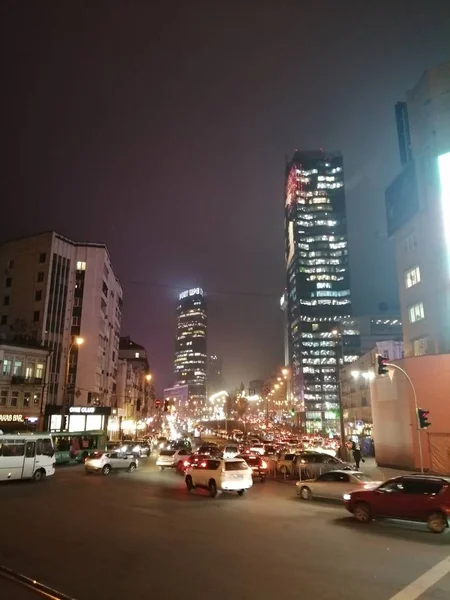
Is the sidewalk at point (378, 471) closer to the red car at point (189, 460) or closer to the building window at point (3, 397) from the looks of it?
the red car at point (189, 460)

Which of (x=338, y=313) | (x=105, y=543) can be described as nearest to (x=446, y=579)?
(x=105, y=543)

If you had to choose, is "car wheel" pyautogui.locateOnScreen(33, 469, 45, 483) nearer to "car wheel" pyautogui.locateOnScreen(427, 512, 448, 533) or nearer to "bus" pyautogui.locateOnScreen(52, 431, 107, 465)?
"bus" pyautogui.locateOnScreen(52, 431, 107, 465)

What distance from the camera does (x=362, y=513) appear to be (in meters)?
15.5

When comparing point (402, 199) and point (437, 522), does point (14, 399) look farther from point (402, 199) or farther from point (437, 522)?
point (437, 522)

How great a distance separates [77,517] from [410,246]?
122 feet

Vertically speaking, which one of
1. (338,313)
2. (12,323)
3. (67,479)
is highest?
(338,313)

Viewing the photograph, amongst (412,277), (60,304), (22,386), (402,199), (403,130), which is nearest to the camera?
(412,277)

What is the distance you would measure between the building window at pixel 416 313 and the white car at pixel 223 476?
25.6m

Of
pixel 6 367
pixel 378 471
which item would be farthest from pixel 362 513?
pixel 6 367

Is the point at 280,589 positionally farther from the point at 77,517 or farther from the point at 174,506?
the point at 174,506

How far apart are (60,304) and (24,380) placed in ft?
47.6

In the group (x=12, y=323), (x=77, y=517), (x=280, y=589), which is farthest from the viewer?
(x=12, y=323)

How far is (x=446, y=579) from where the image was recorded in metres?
9.16

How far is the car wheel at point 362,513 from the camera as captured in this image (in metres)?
15.4
